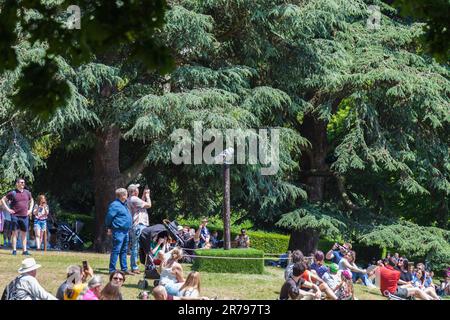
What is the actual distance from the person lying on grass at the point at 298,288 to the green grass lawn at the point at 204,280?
994 mm

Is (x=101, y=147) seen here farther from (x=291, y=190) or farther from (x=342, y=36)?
(x=342, y=36)

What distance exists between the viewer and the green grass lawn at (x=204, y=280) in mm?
14602

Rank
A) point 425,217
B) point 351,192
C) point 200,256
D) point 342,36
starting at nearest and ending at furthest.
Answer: point 200,256 → point 342,36 → point 351,192 → point 425,217

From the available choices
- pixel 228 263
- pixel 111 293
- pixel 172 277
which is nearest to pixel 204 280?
pixel 228 263

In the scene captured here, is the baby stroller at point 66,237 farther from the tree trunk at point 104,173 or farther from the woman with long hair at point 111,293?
the woman with long hair at point 111,293

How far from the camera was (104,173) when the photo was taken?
2294cm

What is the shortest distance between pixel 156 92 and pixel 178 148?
6.26 ft

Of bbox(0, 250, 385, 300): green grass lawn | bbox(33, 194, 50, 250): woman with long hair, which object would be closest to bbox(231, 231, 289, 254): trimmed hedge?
bbox(0, 250, 385, 300): green grass lawn

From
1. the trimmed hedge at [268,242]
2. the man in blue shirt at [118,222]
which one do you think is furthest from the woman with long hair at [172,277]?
the trimmed hedge at [268,242]

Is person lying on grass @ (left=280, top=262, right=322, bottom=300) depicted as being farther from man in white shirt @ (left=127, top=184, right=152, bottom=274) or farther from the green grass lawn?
man in white shirt @ (left=127, top=184, right=152, bottom=274)

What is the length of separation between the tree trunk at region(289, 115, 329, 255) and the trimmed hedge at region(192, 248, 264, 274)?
26.5ft

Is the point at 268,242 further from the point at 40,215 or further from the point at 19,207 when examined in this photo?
the point at 19,207
